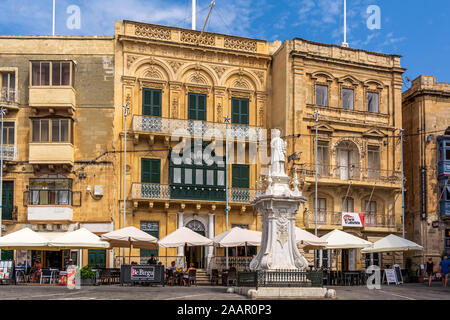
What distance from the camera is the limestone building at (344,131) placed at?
36062mm

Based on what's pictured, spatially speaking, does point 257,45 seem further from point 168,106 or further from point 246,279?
point 246,279

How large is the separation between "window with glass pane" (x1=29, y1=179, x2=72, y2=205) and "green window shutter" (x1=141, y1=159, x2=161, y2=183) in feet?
13.0

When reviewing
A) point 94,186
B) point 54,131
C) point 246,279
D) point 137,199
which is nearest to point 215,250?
point 137,199

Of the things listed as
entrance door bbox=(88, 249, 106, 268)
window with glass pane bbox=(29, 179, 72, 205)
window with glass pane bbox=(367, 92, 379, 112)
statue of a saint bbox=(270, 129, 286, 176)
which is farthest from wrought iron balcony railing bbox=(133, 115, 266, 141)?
statue of a saint bbox=(270, 129, 286, 176)

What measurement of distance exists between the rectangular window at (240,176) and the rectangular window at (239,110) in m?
2.63

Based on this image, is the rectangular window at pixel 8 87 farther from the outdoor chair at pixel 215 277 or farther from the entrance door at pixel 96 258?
the outdoor chair at pixel 215 277

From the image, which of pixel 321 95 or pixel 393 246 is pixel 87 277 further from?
pixel 321 95

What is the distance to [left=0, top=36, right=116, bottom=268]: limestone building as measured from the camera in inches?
1300

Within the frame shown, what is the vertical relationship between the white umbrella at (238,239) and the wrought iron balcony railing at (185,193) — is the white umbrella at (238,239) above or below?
below

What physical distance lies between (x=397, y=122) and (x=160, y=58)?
48.5 feet

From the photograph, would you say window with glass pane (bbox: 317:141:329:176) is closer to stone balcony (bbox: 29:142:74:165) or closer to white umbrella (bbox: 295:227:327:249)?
white umbrella (bbox: 295:227:327:249)

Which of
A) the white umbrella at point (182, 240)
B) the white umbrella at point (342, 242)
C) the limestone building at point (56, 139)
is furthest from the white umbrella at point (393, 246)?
the limestone building at point (56, 139)

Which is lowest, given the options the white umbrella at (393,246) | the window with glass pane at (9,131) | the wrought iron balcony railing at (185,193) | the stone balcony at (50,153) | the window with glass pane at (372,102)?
the white umbrella at (393,246)

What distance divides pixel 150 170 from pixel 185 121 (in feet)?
11.0
